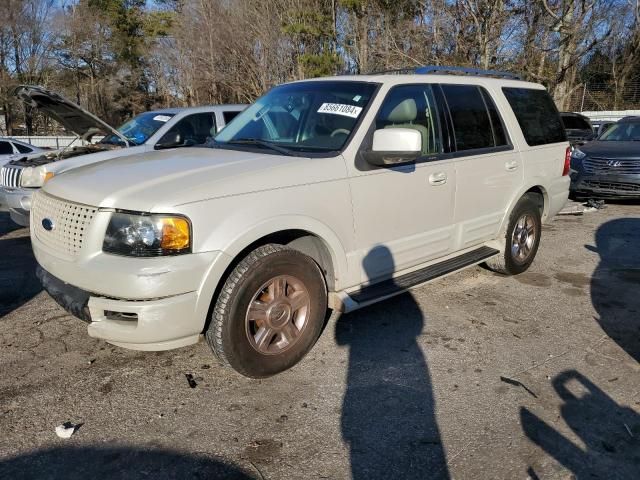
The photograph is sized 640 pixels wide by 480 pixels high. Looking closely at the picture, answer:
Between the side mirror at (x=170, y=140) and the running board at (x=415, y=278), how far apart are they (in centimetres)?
412

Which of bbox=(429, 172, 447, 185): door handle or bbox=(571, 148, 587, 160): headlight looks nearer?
bbox=(429, 172, 447, 185): door handle

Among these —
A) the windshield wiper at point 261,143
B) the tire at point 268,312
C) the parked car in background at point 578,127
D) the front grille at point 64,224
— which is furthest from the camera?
the parked car in background at point 578,127

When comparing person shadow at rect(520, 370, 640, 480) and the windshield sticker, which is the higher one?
the windshield sticker

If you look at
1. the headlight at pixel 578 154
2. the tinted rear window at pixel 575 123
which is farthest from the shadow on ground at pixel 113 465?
the tinted rear window at pixel 575 123

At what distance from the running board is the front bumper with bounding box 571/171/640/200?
5.94 metres

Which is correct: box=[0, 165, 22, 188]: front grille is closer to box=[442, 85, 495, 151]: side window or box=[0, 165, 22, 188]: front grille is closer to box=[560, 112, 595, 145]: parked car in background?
box=[442, 85, 495, 151]: side window

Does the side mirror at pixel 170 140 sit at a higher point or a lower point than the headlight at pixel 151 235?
higher

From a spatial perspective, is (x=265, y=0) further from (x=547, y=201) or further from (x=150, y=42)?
(x=547, y=201)

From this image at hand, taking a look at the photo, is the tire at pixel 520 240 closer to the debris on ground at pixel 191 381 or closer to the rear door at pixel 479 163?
the rear door at pixel 479 163

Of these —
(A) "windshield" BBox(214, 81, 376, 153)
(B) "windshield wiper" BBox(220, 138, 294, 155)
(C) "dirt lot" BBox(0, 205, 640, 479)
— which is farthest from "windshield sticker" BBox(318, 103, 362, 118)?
(C) "dirt lot" BBox(0, 205, 640, 479)

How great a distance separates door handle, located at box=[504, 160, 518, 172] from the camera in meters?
4.76

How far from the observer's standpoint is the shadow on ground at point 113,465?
2.44 meters

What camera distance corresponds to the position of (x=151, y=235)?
2.73 metres

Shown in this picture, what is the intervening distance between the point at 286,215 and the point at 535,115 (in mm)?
3458
